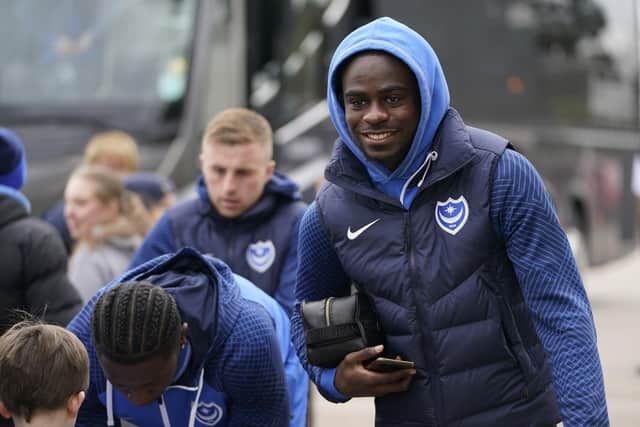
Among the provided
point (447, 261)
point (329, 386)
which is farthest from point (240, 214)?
point (447, 261)

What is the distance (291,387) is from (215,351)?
61cm

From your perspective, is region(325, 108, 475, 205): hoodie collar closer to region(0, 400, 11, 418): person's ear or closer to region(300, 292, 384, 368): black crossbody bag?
region(300, 292, 384, 368): black crossbody bag

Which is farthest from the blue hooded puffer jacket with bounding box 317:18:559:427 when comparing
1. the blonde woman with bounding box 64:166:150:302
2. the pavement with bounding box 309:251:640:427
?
the blonde woman with bounding box 64:166:150:302

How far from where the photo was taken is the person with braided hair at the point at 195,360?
134 inches

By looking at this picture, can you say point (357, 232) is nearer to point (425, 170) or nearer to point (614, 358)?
point (425, 170)

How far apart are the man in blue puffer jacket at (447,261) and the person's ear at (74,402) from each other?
654mm

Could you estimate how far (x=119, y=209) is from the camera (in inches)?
265

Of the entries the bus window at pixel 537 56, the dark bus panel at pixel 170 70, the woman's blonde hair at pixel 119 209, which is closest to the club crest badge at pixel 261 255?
the woman's blonde hair at pixel 119 209

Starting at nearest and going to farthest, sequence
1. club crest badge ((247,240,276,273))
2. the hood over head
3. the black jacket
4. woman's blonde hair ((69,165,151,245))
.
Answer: the hood over head < the black jacket < club crest badge ((247,240,276,273)) < woman's blonde hair ((69,165,151,245))

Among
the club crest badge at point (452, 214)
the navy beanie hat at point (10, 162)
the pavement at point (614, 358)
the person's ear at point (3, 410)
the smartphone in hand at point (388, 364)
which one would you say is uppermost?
the club crest badge at point (452, 214)

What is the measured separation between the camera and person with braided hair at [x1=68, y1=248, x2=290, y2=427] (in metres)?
3.42

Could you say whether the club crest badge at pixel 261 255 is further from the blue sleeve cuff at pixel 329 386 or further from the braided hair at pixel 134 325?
the braided hair at pixel 134 325

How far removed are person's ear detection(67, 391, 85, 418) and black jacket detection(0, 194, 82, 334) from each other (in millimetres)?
1185

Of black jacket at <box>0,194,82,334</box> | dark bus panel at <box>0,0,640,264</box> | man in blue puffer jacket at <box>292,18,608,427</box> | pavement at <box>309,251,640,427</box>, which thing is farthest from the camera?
dark bus panel at <box>0,0,640,264</box>
